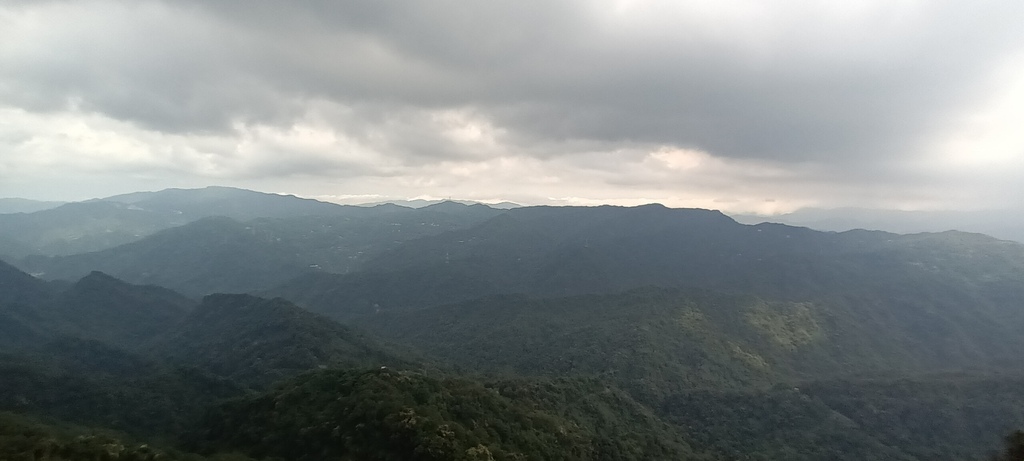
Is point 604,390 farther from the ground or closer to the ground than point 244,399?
closer to the ground

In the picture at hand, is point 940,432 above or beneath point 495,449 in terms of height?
beneath

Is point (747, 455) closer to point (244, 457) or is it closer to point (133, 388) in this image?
point (244, 457)

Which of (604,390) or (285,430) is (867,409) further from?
(285,430)

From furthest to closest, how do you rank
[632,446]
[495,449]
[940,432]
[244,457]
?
[940,432] < [632,446] < [495,449] < [244,457]

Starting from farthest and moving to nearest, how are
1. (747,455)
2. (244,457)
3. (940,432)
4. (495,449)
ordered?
(940,432) < (747,455) < (495,449) < (244,457)

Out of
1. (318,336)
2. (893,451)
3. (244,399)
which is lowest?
(893,451)

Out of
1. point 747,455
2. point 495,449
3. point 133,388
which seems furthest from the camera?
point 747,455

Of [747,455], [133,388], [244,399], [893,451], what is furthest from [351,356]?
[893,451]

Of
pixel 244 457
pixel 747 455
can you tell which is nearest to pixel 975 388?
pixel 747 455

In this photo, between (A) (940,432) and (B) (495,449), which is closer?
(B) (495,449)
